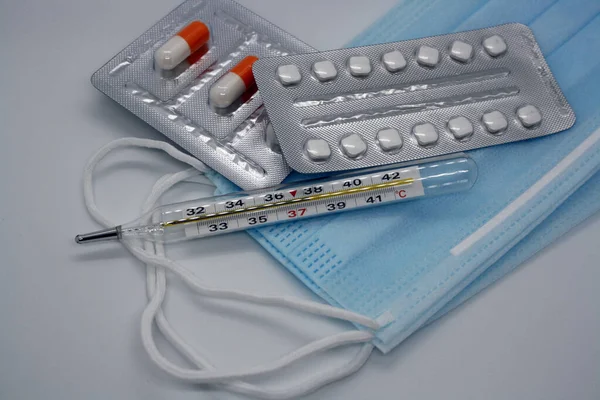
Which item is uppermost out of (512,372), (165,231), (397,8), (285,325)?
(397,8)

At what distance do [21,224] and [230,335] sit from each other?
44 cm

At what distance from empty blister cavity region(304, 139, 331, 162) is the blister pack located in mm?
58

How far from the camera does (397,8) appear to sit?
145 cm

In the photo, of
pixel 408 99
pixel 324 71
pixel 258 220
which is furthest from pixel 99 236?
pixel 408 99

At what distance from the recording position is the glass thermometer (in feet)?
3.81

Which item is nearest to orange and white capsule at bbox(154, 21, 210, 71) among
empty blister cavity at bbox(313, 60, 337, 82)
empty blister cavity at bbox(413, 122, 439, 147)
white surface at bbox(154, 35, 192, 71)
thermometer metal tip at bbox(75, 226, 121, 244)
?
white surface at bbox(154, 35, 192, 71)

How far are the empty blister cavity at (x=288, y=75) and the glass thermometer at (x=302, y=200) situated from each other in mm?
197

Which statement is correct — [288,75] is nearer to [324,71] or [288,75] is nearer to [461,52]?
[324,71]

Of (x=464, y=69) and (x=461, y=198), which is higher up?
(x=464, y=69)

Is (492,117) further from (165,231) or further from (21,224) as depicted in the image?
(21,224)

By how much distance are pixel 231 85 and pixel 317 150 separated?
8.4 inches

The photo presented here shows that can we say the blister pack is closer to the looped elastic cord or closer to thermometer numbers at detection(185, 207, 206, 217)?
thermometer numbers at detection(185, 207, 206, 217)

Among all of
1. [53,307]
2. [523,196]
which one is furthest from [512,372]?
[53,307]

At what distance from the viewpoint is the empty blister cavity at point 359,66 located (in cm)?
127
